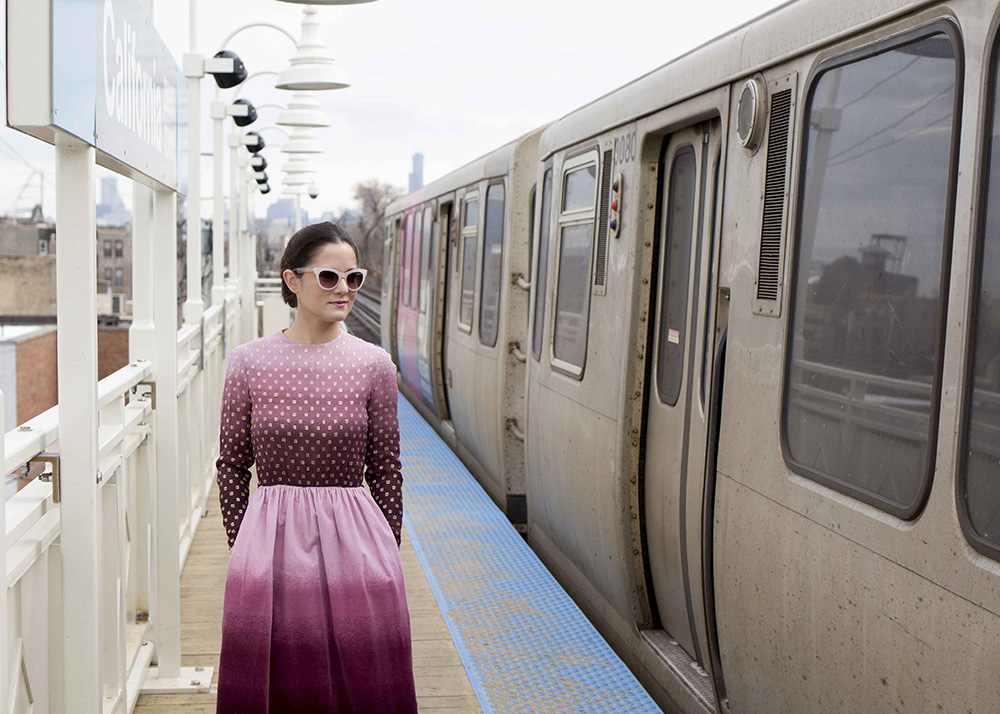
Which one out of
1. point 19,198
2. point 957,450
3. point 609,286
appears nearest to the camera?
point 957,450

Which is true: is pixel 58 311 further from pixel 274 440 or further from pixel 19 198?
pixel 274 440

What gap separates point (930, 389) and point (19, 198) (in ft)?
7.39

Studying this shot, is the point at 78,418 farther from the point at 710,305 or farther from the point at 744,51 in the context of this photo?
the point at 744,51

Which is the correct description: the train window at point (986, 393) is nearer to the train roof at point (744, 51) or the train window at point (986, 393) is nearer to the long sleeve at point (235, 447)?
the train roof at point (744, 51)

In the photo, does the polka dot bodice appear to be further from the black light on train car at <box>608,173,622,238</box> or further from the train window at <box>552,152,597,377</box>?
the train window at <box>552,152,597,377</box>

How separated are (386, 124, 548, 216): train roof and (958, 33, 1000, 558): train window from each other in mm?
6273

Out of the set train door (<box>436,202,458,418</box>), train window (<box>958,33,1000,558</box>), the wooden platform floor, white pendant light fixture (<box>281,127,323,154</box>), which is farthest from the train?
white pendant light fixture (<box>281,127,323,154</box>)

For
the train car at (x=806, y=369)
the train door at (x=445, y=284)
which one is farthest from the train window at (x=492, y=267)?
the train car at (x=806, y=369)

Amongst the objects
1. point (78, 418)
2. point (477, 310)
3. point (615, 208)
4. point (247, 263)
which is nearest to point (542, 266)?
point (615, 208)

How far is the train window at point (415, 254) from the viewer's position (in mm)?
14264

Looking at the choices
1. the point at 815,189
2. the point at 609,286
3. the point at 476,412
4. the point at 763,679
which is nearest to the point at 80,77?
the point at 815,189

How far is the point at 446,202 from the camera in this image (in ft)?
40.5

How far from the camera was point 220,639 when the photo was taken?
5.94 metres

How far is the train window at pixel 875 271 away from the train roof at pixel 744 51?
10 cm
